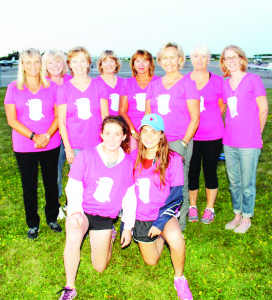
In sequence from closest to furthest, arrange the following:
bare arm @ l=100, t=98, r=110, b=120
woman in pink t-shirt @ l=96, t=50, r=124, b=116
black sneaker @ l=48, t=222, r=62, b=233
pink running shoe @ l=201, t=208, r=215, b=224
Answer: bare arm @ l=100, t=98, r=110, b=120 < black sneaker @ l=48, t=222, r=62, b=233 < woman in pink t-shirt @ l=96, t=50, r=124, b=116 < pink running shoe @ l=201, t=208, r=215, b=224

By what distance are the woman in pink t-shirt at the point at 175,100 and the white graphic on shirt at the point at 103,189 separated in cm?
103

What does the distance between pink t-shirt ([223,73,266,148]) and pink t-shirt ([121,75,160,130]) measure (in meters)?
1.13

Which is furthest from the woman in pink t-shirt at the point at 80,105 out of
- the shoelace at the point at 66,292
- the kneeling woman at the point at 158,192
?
the shoelace at the point at 66,292

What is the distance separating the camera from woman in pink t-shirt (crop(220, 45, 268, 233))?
155 inches

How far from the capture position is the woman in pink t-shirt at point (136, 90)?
4.39 meters

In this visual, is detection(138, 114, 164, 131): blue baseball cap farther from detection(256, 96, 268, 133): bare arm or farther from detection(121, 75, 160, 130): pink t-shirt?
detection(256, 96, 268, 133): bare arm

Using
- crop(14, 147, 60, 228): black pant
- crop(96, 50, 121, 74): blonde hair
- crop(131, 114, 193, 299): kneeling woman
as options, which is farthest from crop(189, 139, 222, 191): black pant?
crop(14, 147, 60, 228): black pant

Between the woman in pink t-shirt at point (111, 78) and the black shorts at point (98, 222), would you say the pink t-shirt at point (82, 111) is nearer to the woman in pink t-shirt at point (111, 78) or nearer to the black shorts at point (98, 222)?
the woman in pink t-shirt at point (111, 78)

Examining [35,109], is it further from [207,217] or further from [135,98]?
[207,217]

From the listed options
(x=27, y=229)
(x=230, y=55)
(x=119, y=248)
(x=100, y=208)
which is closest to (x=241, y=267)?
(x=119, y=248)

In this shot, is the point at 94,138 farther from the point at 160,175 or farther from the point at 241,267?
the point at 241,267

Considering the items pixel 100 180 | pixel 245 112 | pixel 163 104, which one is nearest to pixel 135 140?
pixel 163 104

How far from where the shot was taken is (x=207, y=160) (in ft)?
15.0

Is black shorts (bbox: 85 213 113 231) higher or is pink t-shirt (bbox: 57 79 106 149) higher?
pink t-shirt (bbox: 57 79 106 149)
